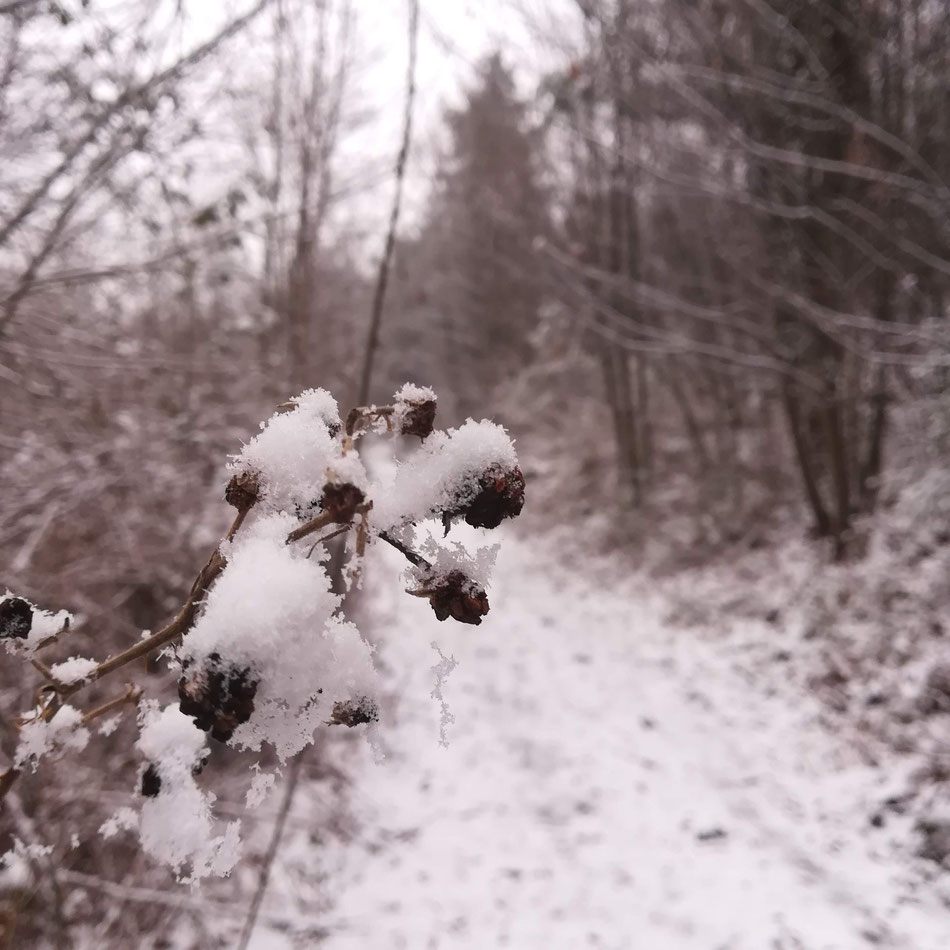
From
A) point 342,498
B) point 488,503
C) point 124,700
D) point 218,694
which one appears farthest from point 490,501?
point 124,700

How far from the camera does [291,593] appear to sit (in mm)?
504

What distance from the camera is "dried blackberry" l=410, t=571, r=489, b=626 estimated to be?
530 mm

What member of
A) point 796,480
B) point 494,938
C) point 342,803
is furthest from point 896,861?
point 796,480

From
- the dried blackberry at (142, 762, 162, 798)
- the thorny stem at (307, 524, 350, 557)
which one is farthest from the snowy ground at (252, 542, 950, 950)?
the thorny stem at (307, 524, 350, 557)

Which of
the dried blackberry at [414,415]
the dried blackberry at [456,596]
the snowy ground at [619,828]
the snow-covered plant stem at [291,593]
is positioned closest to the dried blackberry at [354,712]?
the snow-covered plant stem at [291,593]

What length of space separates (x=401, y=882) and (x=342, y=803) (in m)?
0.60

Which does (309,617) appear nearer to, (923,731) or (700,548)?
(923,731)

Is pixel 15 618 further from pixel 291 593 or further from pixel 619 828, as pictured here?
pixel 619 828

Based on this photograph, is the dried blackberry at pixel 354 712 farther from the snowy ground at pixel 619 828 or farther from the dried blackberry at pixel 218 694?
the snowy ground at pixel 619 828

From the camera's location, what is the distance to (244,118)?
371 centimetres

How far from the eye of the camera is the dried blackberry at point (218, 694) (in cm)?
48

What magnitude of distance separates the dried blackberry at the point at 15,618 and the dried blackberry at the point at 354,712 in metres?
0.26

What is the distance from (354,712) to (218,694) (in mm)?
127

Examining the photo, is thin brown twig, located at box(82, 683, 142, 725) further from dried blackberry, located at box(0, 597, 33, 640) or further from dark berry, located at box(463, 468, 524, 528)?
dark berry, located at box(463, 468, 524, 528)
